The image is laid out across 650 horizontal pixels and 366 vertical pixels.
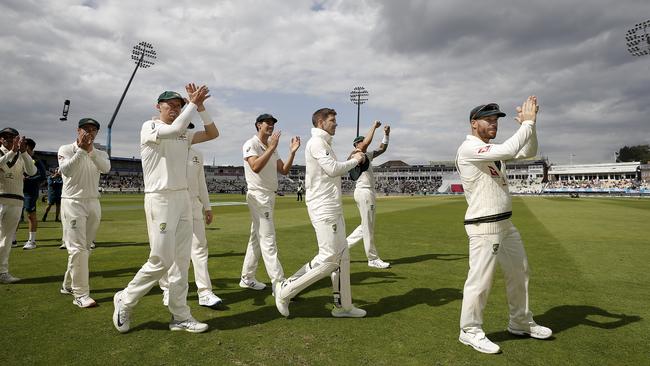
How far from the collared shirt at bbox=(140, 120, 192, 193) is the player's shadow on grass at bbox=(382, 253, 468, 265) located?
17.5ft

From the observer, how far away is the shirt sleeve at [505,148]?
3.59m

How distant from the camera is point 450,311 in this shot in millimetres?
4973

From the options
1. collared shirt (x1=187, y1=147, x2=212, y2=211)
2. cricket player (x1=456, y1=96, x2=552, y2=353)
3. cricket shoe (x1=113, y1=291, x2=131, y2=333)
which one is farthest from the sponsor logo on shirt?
cricket shoe (x1=113, y1=291, x2=131, y2=333)

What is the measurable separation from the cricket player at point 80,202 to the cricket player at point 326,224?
2861 mm

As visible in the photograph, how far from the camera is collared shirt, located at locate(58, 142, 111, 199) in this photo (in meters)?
5.45

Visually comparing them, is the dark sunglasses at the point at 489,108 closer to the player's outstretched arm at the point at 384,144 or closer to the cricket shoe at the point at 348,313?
the player's outstretched arm at the point at 384,144

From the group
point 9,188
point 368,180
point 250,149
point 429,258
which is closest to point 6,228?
point 9,188

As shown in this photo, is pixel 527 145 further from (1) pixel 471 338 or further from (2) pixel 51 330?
(2) pixel 51 330

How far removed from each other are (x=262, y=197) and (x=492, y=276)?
339 cm

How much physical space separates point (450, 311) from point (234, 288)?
3.41 metres

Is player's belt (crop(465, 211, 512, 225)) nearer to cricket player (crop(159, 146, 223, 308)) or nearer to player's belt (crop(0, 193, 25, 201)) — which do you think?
cricket player (crop(159, 146, 223, 308))

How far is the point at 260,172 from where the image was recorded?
228 inches

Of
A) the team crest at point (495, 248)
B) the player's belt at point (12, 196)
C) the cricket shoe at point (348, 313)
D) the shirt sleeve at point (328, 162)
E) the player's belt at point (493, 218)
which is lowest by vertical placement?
the cricket shoe at point (348, 313)

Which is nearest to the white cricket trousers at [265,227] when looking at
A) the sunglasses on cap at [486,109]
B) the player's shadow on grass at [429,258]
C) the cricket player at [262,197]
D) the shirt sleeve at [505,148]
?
the cricket player at [262,197]
